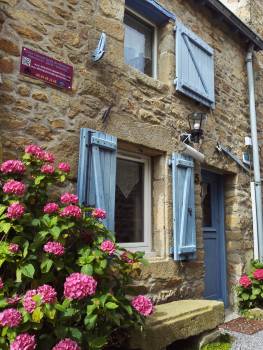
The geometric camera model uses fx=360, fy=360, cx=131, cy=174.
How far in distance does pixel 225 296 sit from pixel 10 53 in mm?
4306

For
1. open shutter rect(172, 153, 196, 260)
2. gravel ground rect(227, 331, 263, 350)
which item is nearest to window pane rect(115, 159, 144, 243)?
open shutter rect(172, 153, 196, 260)

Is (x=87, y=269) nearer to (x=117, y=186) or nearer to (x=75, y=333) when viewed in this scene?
(x=75, y=333)

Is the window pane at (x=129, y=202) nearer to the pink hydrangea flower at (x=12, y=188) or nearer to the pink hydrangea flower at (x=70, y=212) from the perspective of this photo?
the pink hydrangea flower at (x=70, y=212)

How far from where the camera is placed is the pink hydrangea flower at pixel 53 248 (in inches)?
85.0

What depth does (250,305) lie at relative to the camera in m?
5.04

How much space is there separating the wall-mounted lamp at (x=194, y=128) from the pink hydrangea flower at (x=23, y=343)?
3.08m

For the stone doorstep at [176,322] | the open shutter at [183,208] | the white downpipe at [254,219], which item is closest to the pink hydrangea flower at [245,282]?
the white downpipe at [254,219]

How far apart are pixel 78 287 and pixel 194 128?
2952 mm

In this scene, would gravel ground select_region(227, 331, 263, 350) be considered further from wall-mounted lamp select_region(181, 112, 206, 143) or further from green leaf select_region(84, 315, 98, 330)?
wall-mounted lamp select_region(181, 112, 206, 143)

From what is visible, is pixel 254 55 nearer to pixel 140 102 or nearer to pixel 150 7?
pixel 150 7

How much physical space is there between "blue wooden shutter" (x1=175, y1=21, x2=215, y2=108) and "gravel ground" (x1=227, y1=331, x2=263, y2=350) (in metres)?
2.89

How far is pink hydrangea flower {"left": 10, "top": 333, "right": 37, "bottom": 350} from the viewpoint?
179cm

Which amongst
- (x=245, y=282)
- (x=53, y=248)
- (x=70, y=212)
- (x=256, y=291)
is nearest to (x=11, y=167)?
(x=70, y=212)

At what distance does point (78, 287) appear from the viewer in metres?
2.01
